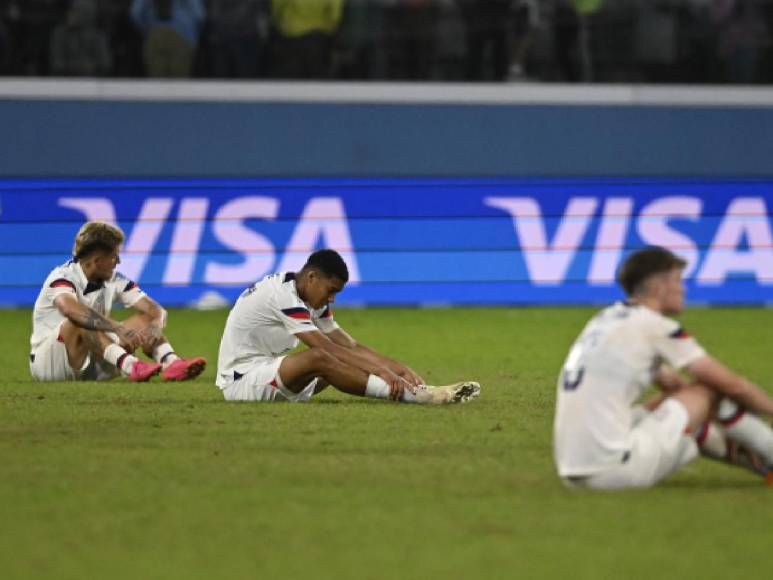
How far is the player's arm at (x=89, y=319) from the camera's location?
1177cm

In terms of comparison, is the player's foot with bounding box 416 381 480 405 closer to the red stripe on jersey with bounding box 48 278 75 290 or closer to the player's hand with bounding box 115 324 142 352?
the player's hand with bounding box 115 324 142 352

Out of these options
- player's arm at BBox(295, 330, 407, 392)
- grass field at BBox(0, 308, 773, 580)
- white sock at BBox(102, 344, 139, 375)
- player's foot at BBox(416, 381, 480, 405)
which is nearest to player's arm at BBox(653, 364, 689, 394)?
grass field at BBox(0, 308, 773, 580)

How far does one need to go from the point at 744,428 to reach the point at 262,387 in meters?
4.51

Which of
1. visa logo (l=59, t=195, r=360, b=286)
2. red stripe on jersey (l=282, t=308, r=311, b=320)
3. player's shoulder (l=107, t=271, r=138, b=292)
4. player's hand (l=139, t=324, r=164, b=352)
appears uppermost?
red stripe on jersey (l=282, t=308, r=311, b=320)

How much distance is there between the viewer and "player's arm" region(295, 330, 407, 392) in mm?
10297

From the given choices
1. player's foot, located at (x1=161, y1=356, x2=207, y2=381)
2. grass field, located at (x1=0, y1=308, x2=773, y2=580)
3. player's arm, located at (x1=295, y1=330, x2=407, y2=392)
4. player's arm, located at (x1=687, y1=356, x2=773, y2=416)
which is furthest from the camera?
player's foot, located at (x1=161, y1=356, x2=207, y2=381)

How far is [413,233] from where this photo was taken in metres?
18.9

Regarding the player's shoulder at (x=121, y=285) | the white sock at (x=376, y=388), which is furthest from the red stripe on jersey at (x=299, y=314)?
the player's shoulder at (x=121, y=285)

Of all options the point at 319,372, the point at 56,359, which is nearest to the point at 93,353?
the point at 56,359

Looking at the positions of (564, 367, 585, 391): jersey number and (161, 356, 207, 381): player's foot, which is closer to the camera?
(564, 367, 585, 391): jersey number

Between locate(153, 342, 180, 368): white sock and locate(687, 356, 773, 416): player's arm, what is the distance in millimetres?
6127

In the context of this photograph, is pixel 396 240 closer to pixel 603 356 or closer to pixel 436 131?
pixel 436 131

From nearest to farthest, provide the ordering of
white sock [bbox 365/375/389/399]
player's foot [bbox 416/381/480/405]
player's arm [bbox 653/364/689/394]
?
1. player's arm [bbox 653/364/689/394]
2. white sock [bbox 365/375/389/399]
3. player's foot [bbox 416/381/480/405]

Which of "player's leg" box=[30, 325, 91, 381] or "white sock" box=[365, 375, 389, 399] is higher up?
"white sock" box=[365, 375, 389, 399]
